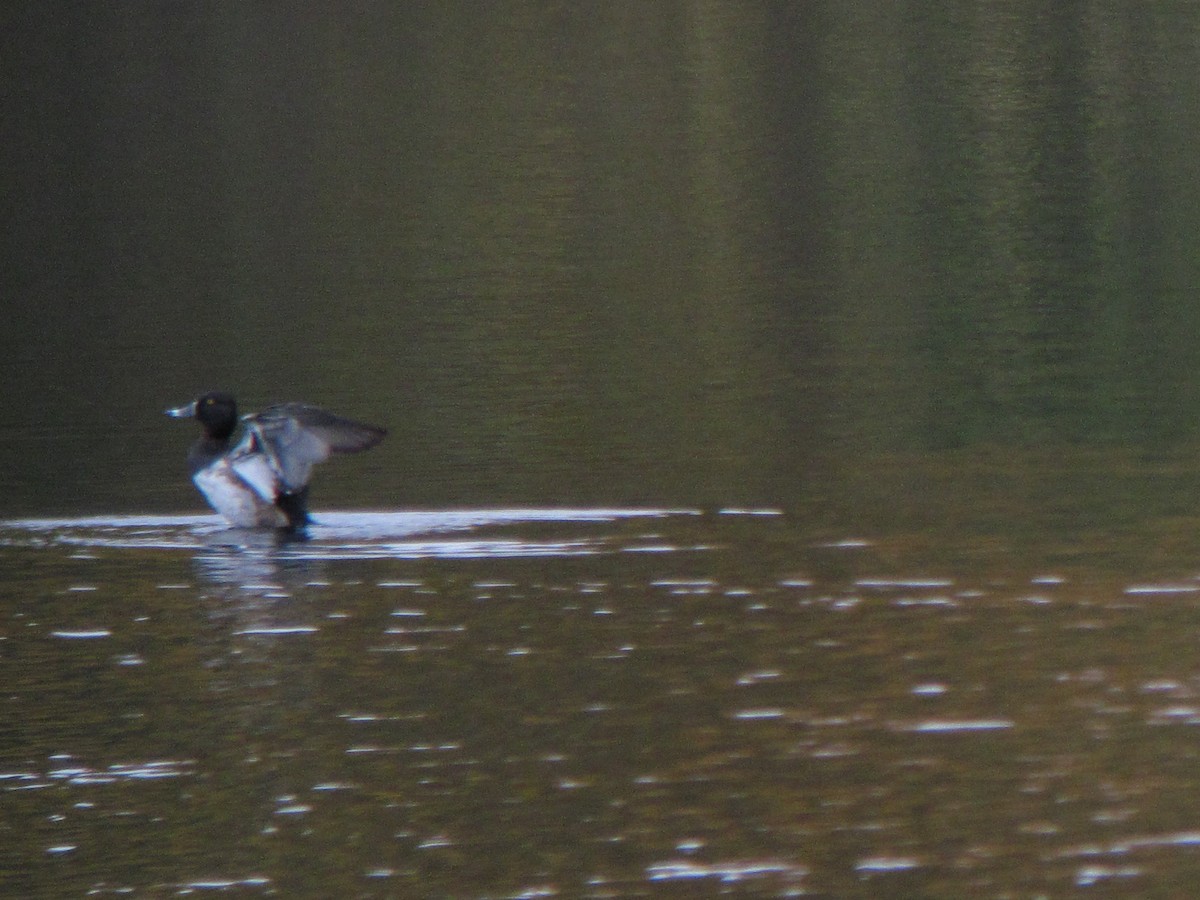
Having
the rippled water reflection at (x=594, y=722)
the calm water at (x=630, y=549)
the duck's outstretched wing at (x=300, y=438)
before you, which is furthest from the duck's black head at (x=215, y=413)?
the rippled water reflection at (x=594, y=722)

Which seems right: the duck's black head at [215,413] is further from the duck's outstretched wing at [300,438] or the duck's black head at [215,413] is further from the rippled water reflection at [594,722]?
the rippled water reflection at [594,722]

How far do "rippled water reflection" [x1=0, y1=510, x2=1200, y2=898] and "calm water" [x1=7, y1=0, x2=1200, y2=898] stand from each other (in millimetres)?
30

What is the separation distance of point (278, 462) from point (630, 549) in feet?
9.87

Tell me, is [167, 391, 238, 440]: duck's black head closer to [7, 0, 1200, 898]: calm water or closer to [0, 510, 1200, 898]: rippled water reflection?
[7, 0, 1200, 898]: calm water

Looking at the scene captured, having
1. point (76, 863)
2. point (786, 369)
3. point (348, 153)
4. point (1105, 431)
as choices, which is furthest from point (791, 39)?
point (76, 863)

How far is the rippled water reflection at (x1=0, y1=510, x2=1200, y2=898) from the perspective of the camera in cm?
923

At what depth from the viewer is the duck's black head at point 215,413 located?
17.3 m

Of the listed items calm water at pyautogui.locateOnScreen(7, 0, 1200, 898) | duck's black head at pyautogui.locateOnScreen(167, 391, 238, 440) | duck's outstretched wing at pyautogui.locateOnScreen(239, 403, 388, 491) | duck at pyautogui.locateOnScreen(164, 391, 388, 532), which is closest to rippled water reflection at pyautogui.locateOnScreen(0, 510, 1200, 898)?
calm water at pyautogui.locateOnScreen(7, 0, 1200, 898)

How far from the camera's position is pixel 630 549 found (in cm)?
1460

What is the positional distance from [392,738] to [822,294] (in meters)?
19.3

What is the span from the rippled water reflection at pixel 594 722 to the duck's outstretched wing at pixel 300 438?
4.20 feet

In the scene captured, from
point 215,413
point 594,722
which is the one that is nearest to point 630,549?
point 594,722

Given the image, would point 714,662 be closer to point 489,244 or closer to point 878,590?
point 878,590

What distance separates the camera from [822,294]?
96.9 feet
